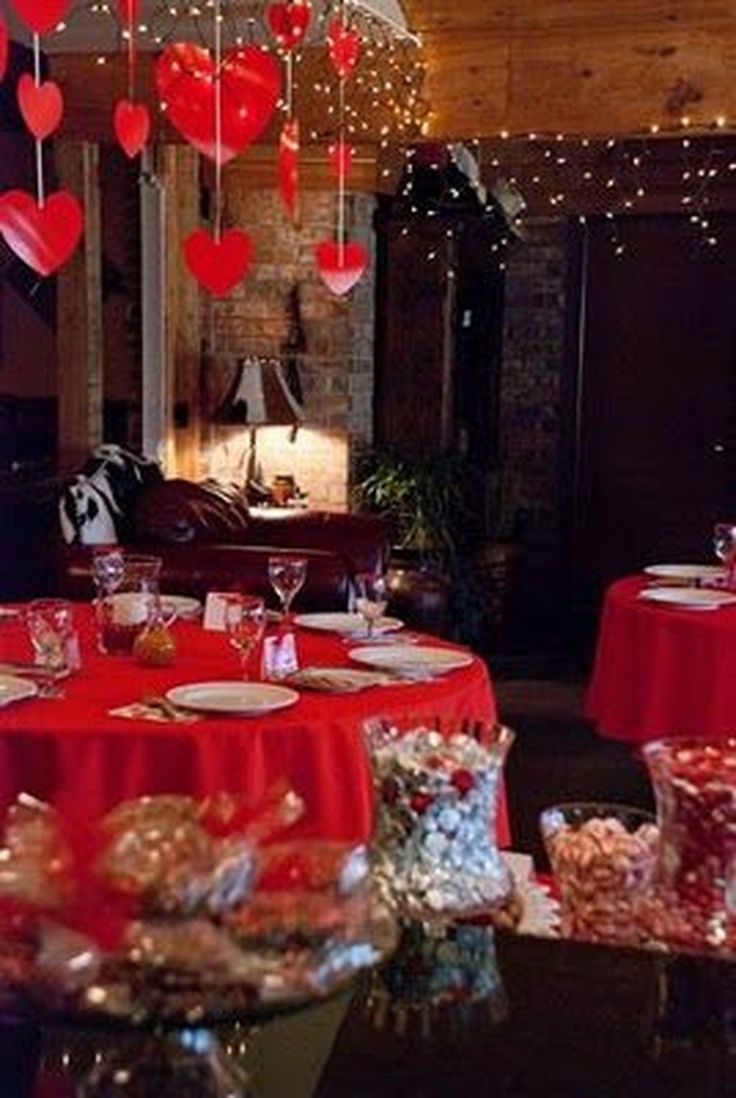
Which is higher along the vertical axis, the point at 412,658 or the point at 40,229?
the point at 40,229

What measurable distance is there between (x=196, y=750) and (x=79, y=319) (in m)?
4.69

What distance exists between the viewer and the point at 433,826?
1314 millimetres

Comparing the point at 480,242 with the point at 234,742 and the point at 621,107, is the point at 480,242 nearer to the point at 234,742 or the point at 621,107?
the point at 621,107

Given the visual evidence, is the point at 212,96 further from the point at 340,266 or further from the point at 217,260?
the point at 340,266

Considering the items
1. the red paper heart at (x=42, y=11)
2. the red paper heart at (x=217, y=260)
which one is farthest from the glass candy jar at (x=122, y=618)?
the red paper heart at (x=217, y=260)

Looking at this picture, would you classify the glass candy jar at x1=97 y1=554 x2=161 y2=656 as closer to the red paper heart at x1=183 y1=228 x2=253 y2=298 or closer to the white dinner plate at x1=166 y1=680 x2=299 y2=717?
the white dinner plate at x1=166 y1=680 x2=299 y2=717

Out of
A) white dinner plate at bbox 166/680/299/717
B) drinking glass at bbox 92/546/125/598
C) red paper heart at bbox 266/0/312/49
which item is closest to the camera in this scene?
white dinner plate at bbox 166/680/299/717

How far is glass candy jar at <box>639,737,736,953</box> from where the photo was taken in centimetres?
124

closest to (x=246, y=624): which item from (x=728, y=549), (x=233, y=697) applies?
(x=233, y=697)

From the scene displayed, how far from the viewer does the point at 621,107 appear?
208 inches

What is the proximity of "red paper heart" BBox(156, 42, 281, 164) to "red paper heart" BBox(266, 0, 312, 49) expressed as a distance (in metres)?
0.39

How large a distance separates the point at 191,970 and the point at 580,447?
23.5 feet

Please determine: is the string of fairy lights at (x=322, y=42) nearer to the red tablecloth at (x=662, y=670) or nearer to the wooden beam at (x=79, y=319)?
the wooden beam at (x=79, y=319)

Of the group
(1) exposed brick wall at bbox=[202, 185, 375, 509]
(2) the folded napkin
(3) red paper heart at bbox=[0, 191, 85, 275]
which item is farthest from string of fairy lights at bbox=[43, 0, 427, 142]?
(2) the folded napkin
